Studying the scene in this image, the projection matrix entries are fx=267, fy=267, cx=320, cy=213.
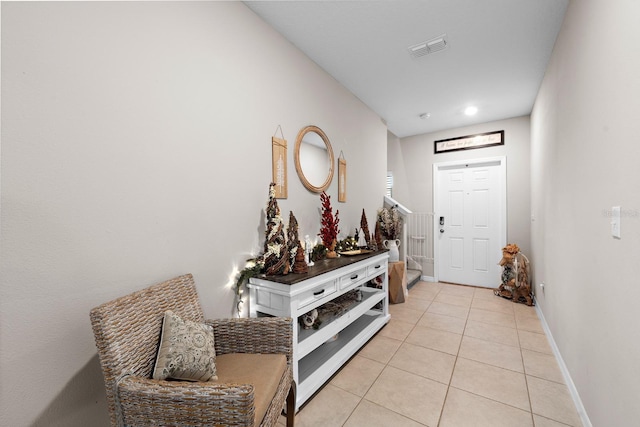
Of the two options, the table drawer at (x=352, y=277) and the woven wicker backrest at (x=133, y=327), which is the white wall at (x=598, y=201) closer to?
the table drawer at (x=352, y=277)

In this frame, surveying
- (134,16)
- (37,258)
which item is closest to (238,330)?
(37,258)

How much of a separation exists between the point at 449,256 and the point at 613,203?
3698mm

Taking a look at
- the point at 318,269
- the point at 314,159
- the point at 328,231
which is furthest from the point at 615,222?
the point at 314,159

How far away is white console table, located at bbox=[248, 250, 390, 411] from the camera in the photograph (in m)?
1.71

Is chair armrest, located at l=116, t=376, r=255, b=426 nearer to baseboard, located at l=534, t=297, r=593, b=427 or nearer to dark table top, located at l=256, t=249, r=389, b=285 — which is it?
dark table top, located at l=256, t=249, r=389, b=285

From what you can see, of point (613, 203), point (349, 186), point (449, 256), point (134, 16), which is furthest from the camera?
point (449, 256)

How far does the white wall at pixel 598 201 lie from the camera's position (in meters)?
1.03

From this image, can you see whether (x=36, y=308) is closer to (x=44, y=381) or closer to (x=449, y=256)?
(x=44, y=381)

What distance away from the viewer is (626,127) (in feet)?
3.51

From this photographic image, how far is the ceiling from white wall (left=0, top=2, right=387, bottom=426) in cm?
53

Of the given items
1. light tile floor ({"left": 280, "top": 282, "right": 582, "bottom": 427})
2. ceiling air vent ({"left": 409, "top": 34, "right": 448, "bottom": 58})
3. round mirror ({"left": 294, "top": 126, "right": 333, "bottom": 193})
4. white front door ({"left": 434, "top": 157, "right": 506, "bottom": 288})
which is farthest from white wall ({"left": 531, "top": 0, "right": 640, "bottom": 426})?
white front door ({"left": 434, "top": 157, "right": 506, "bottom": 288})

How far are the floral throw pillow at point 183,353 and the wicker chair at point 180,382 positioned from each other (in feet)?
0.17

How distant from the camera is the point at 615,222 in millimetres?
1153

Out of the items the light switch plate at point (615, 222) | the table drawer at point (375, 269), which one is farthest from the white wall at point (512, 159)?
the light switch plate at point (615, 222)
